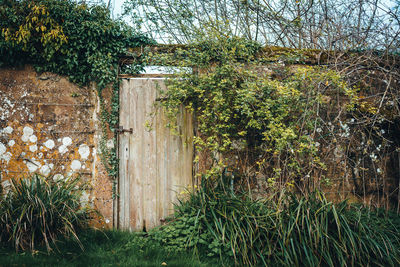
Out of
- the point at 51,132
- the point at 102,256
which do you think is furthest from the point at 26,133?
the point at 102,256

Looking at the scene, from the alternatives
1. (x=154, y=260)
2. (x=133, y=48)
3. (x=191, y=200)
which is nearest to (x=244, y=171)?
(x=191, y=200)

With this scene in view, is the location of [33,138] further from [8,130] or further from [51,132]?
[8,130]

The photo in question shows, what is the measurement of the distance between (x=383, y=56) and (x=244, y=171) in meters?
2.83

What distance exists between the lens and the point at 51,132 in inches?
153

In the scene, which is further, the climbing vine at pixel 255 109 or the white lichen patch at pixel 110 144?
the white lichen patch at pixel 110 144

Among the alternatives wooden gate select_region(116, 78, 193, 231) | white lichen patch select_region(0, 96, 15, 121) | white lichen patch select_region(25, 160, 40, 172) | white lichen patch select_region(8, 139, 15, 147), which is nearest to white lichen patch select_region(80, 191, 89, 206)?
wooden gate select_region(116, 78, 193, 231)

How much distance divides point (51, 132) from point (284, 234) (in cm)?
362

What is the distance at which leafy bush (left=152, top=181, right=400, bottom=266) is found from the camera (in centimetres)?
269

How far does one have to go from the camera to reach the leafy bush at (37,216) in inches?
115

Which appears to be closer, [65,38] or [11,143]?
[65,38]

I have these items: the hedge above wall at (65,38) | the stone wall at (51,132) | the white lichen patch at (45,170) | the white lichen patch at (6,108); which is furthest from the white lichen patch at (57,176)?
the hedge above wall at (65,38)

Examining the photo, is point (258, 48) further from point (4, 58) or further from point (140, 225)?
point (4, 58)

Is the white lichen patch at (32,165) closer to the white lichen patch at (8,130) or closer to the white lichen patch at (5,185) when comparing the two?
the white lichen patch at (5,185)

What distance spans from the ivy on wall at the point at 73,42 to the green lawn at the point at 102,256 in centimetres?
106
